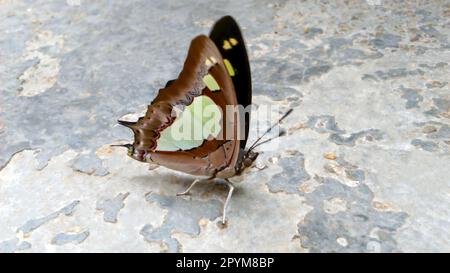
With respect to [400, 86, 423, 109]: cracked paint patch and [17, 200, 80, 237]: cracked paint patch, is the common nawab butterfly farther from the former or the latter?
[400, 86, 423, 109]: cracked paint patch

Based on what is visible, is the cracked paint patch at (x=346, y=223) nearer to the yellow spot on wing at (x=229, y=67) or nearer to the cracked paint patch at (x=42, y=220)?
the yellow spot on wing at (x=229, y=67)

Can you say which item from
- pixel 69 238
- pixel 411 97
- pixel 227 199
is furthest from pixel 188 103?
pixel 411 97

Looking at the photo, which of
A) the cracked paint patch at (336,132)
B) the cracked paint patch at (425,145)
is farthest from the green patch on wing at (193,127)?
the cracked paint patch at (425,145)

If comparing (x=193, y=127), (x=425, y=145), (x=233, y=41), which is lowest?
(x=425, y=145)

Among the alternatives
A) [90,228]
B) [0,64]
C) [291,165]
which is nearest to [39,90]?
[0,64]

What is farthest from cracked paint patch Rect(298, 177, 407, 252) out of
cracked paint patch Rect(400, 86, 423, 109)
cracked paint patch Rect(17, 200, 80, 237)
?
cracked paint patch Rect(17, 200, 80, 237)

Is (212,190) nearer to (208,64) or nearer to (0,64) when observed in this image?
(208,64)

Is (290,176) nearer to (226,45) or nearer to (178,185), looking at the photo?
(178,185)
